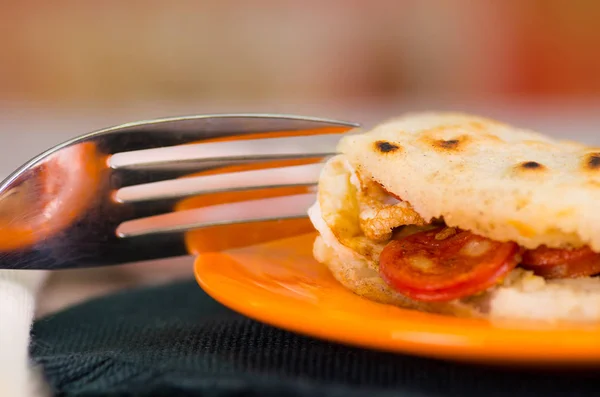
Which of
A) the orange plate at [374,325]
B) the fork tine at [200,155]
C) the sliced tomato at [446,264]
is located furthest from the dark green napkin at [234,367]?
the fork tine at [200,155]

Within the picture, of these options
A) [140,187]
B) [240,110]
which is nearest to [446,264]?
[140,187]

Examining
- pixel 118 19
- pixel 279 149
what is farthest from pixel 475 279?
pixel 118 19

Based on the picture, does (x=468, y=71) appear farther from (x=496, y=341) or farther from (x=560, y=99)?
(x=496, y=341)

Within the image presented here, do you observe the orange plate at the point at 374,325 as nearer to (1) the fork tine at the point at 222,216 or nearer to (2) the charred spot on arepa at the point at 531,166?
(1) the fork tine at the point at 222,216

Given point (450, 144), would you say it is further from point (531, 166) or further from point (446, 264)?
point (446, 264)

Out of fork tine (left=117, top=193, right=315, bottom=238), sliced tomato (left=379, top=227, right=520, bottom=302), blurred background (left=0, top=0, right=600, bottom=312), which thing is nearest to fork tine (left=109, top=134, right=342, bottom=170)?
fork tine (left=117, top=193, right=315, bottom=238)

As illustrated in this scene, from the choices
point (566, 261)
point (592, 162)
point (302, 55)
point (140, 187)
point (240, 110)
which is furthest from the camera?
point (302, 55)
